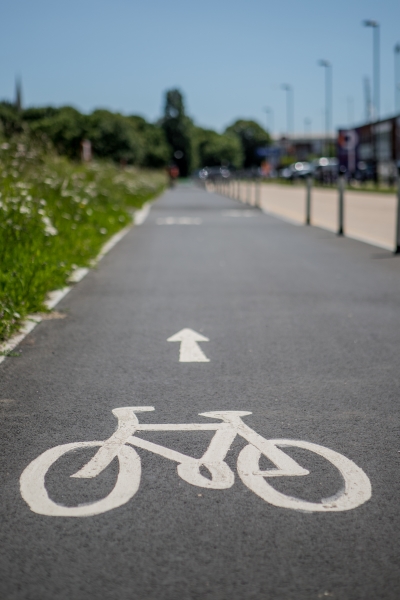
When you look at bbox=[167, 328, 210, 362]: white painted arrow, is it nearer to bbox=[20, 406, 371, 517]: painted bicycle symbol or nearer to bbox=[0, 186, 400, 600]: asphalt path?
bbox=[0, 186, 400, 600]: asphalt path

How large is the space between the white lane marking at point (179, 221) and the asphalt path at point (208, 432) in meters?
13.8

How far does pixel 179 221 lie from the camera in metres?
26.3

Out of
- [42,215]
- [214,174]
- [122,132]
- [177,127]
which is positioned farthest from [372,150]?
[42,215]

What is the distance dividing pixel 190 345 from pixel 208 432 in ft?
8.42

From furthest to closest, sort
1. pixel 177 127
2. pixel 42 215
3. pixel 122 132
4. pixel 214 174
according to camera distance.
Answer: pixel 177 127, pixel 122 132, pixel 214 174, pixel 42 215

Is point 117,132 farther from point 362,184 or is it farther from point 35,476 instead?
point 35,476

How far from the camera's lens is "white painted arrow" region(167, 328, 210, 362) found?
6953mm

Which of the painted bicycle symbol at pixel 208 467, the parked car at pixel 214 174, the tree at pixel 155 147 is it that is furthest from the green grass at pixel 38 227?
the tree at pixel 155 147

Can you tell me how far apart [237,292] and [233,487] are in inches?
265

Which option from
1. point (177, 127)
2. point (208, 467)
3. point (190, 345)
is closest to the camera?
point (208, 467)

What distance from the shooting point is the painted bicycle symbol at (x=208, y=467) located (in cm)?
386

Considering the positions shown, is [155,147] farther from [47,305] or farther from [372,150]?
[47,305]

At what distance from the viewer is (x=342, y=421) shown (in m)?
5.16

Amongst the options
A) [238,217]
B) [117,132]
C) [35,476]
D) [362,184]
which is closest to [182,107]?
[117,132]
